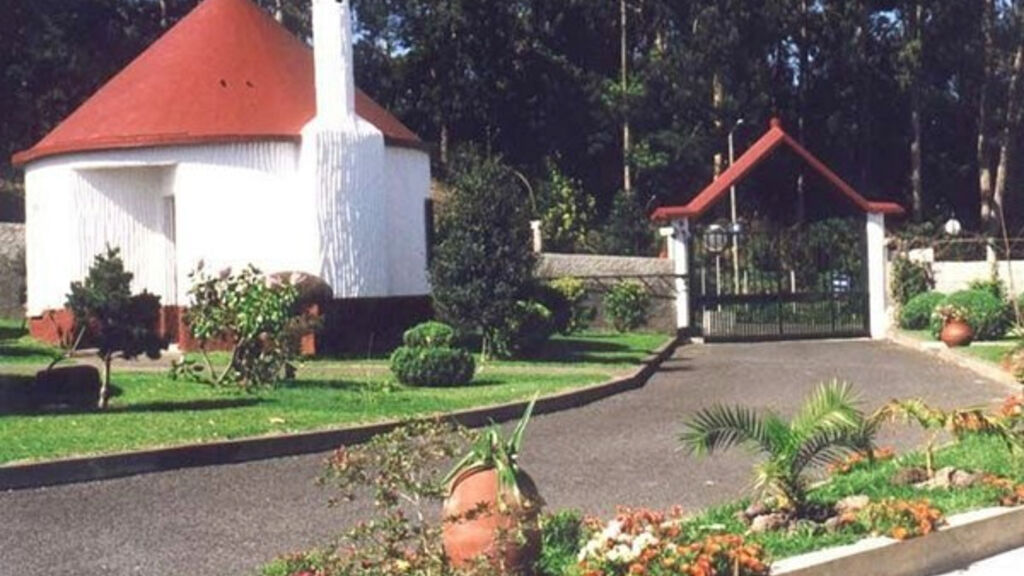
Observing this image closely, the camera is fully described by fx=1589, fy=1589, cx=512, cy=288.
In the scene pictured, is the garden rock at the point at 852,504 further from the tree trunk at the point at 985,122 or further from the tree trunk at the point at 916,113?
the tree trunk at the point at 985,122

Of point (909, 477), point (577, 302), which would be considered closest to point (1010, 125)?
point (577, 302)

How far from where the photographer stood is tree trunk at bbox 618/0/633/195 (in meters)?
53.7

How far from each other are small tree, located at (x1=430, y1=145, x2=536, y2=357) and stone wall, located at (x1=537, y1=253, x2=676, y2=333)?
323 inches

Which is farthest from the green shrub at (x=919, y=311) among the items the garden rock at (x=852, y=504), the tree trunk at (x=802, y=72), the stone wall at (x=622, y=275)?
the garden rock at (x=852, y=504)

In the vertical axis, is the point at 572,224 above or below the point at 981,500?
above

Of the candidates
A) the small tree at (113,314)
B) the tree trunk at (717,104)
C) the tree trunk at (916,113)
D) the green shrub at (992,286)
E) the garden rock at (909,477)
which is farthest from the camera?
the tree trunk at (717,104)

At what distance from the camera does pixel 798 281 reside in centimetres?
3500

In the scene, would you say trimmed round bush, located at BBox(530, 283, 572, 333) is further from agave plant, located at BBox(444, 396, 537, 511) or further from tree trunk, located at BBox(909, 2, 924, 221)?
tree trunk, located at BBox(909, 2, 924, 221)

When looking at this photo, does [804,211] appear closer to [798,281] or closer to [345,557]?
[798,281]

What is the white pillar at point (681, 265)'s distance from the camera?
3456cm

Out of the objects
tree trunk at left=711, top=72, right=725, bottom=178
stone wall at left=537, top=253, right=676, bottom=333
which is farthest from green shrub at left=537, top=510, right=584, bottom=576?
tree trunk at left=711, top=72, right=725, bottom=178

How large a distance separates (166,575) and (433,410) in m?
7.91

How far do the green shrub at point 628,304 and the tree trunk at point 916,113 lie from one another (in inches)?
736

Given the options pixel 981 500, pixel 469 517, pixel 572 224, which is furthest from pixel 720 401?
pixel 572 224
